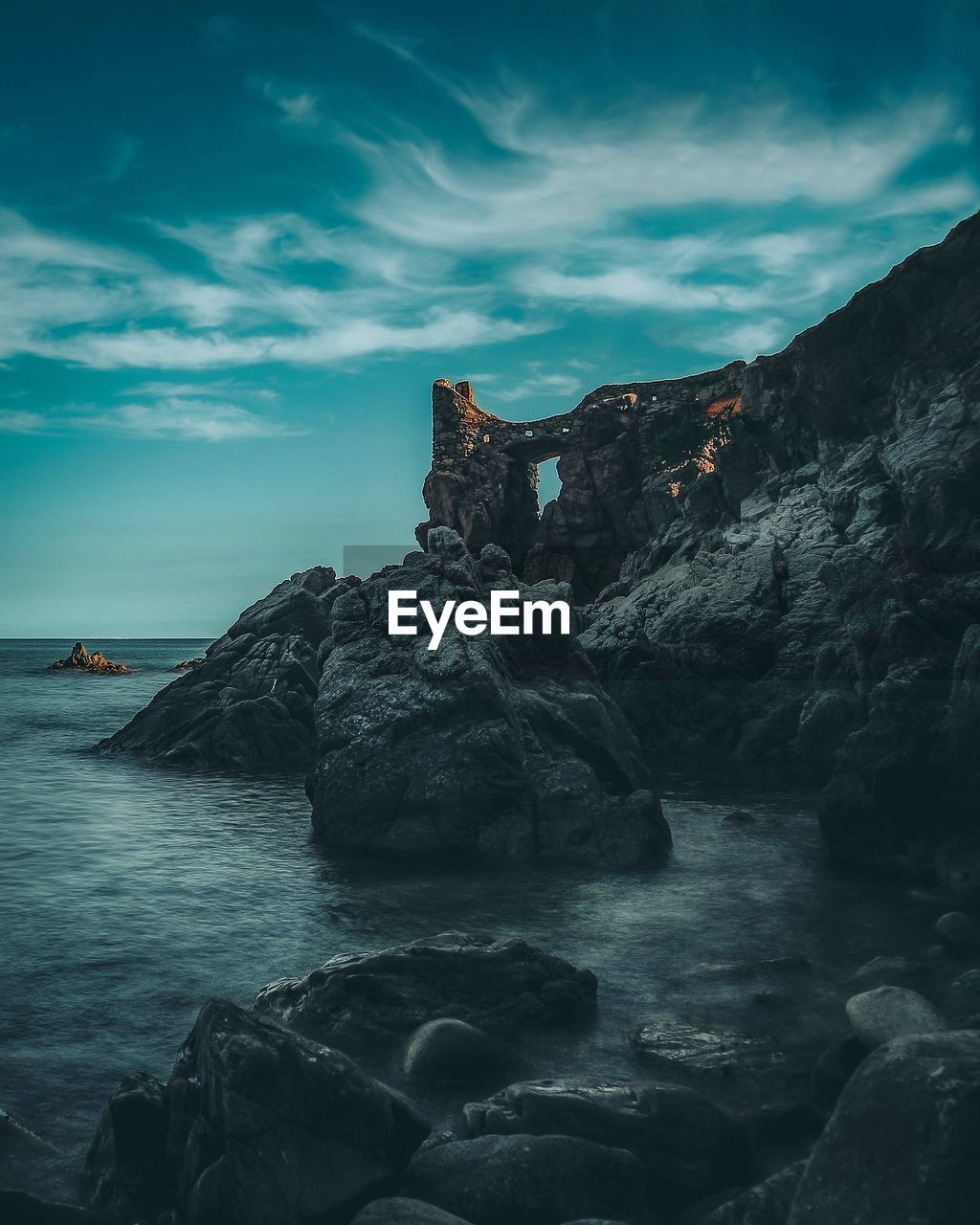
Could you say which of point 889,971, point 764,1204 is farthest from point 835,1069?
point 889,971

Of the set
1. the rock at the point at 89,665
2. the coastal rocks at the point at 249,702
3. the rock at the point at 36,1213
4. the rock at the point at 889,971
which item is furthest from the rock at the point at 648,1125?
the rock at the point at 89,665

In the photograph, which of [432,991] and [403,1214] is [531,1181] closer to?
[403,1214]

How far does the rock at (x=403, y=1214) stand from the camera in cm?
719

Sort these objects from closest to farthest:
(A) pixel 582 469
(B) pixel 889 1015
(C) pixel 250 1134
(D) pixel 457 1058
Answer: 1. (C) pixel 250 1134
2. (B) pixel 889 1015
3. (D) pixel 457 1058
4. (A) pixel 582 469

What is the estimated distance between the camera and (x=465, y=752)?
21250mm

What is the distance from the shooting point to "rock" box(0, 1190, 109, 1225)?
7316 millimetres

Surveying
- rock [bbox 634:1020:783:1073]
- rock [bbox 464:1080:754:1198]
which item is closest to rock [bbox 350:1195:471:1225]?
rock [bbox 464:1080:754:1198]

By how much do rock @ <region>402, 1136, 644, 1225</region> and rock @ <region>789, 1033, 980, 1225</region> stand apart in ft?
5.64

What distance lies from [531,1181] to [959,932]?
29.2 feet

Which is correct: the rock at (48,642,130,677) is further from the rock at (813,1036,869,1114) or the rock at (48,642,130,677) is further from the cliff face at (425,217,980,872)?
the rock at (813,1036,869,1114)

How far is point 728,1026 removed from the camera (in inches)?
446

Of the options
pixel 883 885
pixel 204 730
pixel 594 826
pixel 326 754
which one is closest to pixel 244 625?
pixel 204 730

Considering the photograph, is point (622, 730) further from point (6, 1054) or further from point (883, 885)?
point (6, 1054)

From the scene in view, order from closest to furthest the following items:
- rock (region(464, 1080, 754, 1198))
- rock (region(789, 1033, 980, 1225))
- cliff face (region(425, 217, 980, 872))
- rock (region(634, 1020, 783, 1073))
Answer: rock (region(789, 1033, 980, 1225)) < rock (region(464, 1080, 754, 1198)) < rock (region(634, 1020, 783, 1073)) < cliff face (region(425, 217, 980, 872))
